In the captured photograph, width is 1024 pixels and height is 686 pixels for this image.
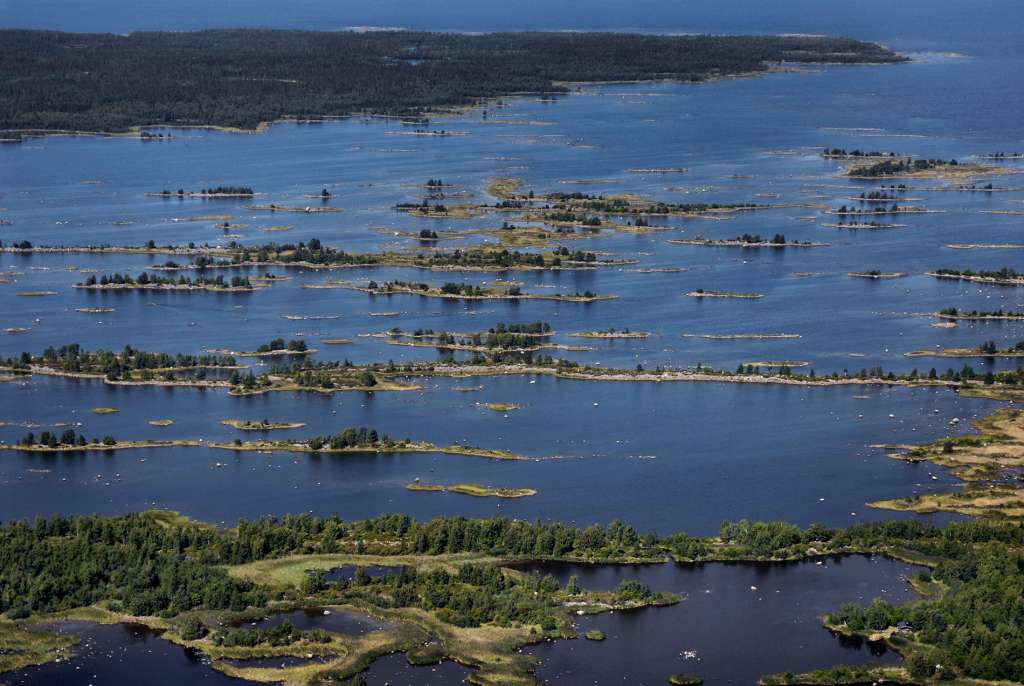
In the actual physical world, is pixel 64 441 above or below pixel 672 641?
above

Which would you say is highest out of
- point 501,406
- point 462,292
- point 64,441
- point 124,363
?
point 462,292

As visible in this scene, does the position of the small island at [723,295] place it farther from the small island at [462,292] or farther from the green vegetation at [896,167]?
the green vegetation at [896,167]

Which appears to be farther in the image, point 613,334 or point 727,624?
point 613,334

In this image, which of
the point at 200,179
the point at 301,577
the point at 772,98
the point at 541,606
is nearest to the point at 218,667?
the point at 301,577

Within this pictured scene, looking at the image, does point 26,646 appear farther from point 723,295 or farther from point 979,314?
point 979,314

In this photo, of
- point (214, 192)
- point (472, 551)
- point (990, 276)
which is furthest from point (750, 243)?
point (472, 551)

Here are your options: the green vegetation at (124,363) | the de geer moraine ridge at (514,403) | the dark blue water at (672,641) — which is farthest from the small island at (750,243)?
the dark blue water at (672,641)

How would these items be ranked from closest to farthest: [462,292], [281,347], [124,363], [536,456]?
[536,456] < [124,363] < [281,347] < [462,292]
